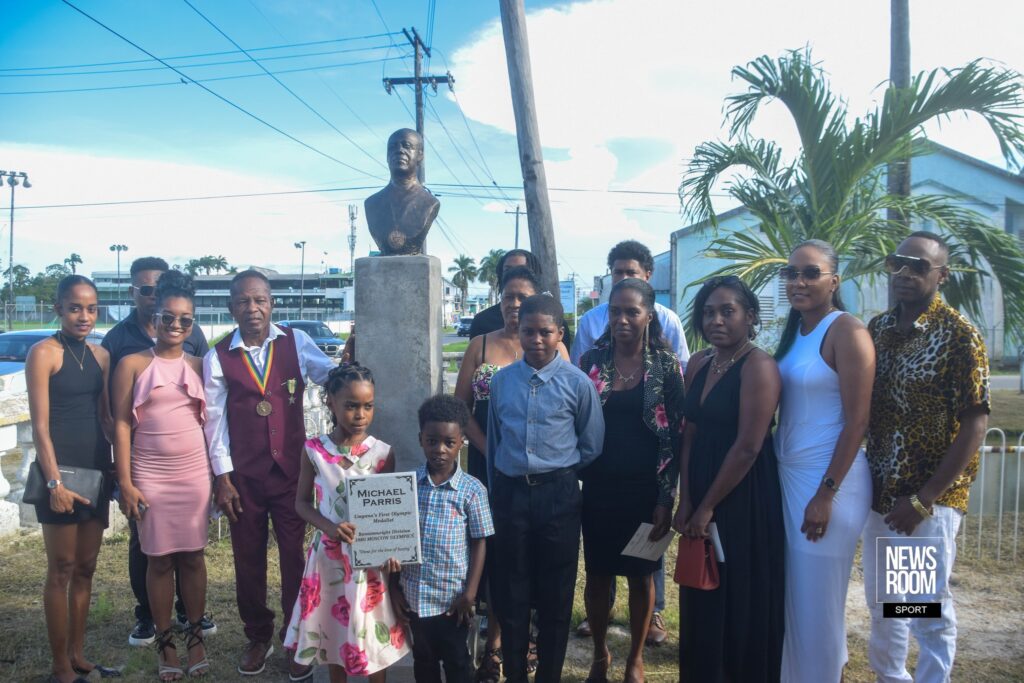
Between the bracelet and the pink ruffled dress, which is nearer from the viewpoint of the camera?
the bracelet

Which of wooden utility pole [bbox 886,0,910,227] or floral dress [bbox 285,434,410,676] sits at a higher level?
wooden utility pole [bbox 886,0,910,227]

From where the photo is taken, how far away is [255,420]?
3.66m

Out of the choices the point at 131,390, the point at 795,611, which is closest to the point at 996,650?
the point at 795,611

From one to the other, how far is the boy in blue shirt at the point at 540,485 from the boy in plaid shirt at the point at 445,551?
0.57 feet

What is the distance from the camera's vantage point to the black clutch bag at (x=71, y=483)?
3.42 m

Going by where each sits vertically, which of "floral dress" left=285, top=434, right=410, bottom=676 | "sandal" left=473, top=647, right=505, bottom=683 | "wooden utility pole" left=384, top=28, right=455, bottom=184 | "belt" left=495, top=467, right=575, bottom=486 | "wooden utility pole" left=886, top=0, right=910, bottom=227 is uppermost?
"wooden utility pole" left=384, top=28, right=455, bottom=184

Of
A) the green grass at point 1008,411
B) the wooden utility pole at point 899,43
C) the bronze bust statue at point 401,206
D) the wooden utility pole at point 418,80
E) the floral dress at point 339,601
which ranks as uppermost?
the wooden utility pole at point 418,80

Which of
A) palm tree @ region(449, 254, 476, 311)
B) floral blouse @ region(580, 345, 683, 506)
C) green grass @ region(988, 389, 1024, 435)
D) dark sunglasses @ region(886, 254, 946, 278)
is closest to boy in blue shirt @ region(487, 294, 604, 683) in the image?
floral blouse @ region(580, 345, 683, 506)

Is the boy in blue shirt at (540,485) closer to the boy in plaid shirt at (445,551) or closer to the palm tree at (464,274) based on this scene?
the boy in plaid shirt at (445,551)

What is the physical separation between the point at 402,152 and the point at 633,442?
2032 mm

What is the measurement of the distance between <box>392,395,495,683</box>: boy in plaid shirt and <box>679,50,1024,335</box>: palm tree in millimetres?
3503

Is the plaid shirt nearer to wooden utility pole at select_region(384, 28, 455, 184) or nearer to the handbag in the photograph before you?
the handbag

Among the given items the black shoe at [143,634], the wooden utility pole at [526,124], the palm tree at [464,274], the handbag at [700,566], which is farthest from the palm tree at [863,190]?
the palm tree at [464,274]

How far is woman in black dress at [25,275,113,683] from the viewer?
3.47 metres
